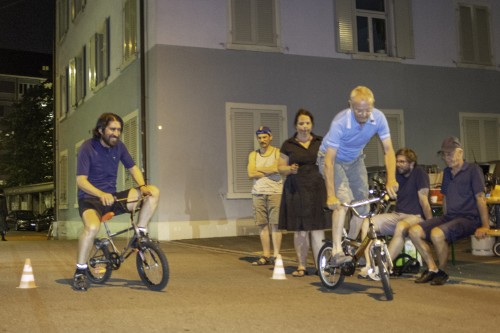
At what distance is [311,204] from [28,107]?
151 feet

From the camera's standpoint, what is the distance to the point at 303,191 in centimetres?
789

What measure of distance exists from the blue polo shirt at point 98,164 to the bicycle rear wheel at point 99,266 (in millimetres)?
629

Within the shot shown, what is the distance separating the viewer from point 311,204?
7820mm

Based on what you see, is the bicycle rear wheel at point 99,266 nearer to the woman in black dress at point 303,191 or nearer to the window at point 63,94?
the woman in black dress at point 303,191

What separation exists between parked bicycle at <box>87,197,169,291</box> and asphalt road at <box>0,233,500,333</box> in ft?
0.50

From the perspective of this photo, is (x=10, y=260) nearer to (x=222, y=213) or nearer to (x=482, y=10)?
(x=222, y=213)

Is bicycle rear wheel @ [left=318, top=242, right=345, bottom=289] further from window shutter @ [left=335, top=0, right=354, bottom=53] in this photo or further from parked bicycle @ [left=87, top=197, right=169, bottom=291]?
window shutter @ [left=335, top=0, right=354, bottom=53]

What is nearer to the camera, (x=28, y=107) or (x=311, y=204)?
(x=311, y=204)

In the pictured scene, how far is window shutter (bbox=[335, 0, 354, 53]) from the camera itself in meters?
17.8

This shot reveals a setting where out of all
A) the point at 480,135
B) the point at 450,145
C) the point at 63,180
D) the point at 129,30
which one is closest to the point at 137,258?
the point at 450,145

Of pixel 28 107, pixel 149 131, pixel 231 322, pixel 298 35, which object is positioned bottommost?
pixel 231 322

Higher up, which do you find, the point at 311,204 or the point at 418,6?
the point at 418,6

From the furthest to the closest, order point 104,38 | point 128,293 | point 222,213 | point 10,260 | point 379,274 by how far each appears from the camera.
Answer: point 104,38 < point 222,213 < point 10,260 < point 128,293 < point 379,274

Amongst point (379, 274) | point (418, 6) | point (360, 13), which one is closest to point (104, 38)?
point (360, 13)
